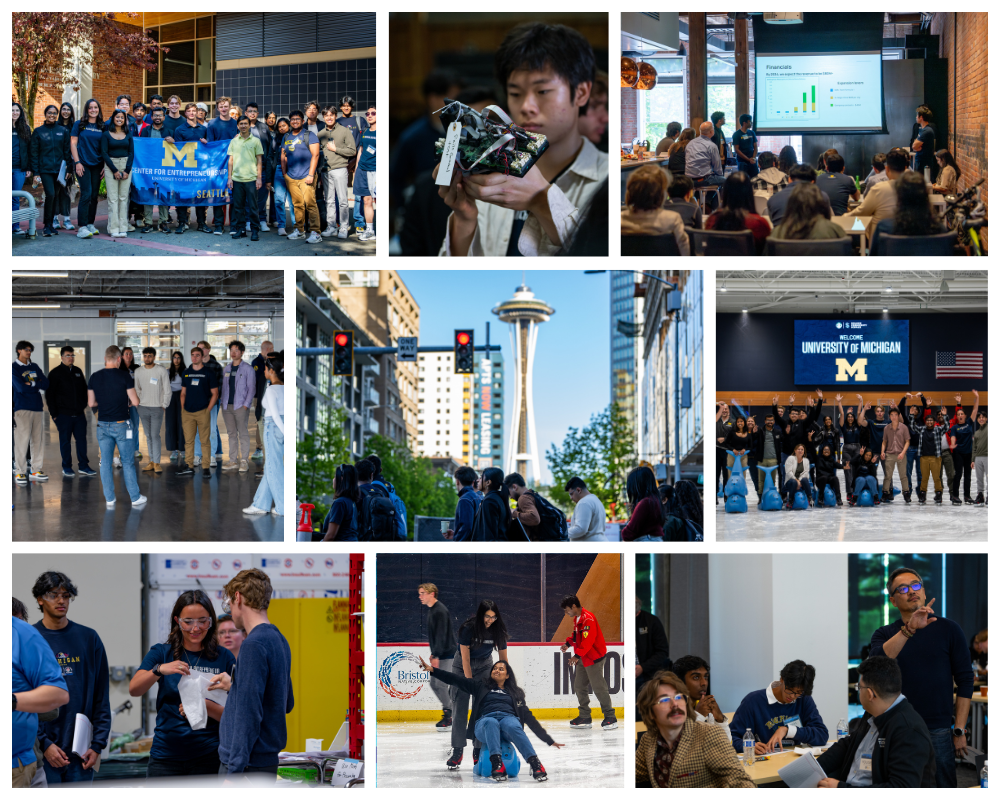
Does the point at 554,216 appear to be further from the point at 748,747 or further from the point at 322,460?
the point at 748,747

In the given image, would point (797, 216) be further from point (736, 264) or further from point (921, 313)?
point (921, 313)

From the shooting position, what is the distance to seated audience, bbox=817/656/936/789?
163 inches

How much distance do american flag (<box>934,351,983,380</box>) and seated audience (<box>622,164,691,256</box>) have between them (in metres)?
2.44

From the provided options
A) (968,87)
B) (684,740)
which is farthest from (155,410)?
(968,87)

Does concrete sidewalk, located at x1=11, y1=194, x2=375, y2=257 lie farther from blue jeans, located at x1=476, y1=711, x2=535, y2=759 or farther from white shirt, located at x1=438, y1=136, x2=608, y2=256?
blue jeans, located at x1=476, y1=711, x2=535, y2=759

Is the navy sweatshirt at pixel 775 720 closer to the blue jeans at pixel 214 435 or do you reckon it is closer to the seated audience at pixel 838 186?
the seated audience at pixel 838 186

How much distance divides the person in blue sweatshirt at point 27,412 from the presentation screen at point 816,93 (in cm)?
464

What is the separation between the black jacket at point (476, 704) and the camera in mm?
5430

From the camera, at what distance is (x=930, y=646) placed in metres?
4.72

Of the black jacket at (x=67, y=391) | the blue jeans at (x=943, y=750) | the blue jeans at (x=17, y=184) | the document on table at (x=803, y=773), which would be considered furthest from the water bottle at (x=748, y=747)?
the blue jeans at (x=17, y=184)

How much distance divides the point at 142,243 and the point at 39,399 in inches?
46.9

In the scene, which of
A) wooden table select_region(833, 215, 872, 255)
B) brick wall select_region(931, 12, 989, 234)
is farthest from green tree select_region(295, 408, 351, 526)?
brick wall select_region(931, 12, 989, 234)

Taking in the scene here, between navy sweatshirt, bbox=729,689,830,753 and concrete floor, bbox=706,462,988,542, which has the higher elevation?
concrete floor, bbox=706,462,988,542

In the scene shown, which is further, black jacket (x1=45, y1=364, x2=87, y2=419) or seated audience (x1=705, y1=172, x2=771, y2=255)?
black jacket (x1=45, y1=364, x2=87, y2=419)
